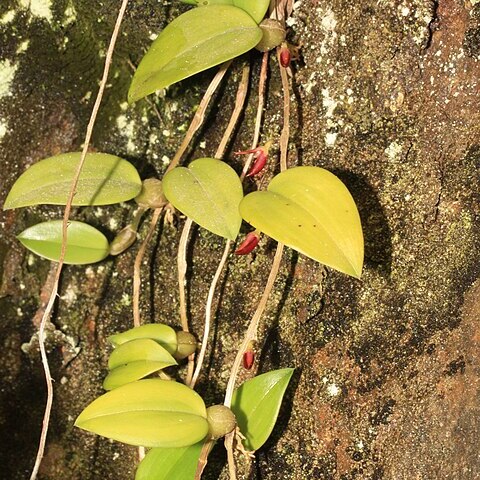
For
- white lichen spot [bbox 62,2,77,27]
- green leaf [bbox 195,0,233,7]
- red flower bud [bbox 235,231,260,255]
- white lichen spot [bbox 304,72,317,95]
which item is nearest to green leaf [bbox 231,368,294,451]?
red flower bud [bbox 235,231,260,255]

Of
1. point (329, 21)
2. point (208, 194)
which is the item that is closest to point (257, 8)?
point (329, 21)

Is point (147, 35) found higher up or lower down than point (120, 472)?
higher up

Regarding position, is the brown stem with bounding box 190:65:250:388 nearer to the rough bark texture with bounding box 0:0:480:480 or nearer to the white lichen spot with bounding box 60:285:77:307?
the rough bark texture with bounding box 0:0:480:480

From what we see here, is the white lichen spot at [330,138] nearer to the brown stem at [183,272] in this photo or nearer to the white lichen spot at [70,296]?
the brown stem at [183,272]

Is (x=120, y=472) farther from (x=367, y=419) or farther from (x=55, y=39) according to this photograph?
(x=55, y=39)

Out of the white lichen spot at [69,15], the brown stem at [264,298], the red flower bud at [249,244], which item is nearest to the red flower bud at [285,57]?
the brown stem at [264,298]

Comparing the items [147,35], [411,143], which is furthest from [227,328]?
[147,35]

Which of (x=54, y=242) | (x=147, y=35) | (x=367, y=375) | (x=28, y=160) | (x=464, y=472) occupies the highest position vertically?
(x=147, y=35)
